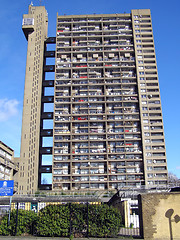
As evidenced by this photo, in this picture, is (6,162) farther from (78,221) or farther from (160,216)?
(160,216)

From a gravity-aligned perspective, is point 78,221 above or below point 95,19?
below

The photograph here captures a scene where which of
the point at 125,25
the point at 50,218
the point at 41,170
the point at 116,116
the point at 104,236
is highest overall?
the point at 125,25

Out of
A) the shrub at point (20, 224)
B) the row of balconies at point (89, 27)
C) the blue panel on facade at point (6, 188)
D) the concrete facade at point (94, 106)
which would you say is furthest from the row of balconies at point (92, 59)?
the shrub at point (20, 224)

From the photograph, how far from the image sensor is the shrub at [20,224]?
2003 centimetres

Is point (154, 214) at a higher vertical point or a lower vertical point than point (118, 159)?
lower

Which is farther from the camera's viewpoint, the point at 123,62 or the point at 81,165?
the point at 123,62

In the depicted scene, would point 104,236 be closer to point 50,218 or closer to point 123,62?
point 50,218

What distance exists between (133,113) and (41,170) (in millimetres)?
35388

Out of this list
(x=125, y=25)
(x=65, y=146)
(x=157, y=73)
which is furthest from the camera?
(x=125, y=25)

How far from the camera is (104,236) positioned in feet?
63.9

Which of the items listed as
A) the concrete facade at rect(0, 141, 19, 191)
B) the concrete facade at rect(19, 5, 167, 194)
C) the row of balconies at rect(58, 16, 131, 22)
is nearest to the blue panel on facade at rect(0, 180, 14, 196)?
the concrete facade at rect(19, 5, 167, 194)

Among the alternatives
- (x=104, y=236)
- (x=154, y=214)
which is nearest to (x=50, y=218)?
(x=104, y=236)

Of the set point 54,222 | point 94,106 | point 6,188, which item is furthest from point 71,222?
point 94,106

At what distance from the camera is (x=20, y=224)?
20109 mm
